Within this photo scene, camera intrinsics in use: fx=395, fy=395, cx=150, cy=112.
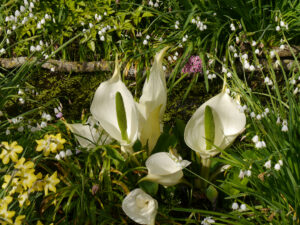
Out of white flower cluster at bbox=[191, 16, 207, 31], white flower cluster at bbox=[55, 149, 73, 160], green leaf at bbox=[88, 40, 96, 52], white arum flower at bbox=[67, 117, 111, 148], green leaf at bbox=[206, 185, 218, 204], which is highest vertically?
white flower cluster at bbox=[191, 16, 207, 31]

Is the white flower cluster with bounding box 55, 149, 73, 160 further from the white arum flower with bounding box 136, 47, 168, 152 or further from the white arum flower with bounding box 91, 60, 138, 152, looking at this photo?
the white arum flower with bounding box 136, 47, 168, 152

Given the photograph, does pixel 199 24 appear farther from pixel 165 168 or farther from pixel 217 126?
pixel 165 168

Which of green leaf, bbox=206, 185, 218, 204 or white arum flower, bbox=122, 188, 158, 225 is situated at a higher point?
white arum flower, bbox=122, 188, 158, 225

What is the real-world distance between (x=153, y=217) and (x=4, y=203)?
0.57m

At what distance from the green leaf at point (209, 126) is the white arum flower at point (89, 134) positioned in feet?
1.41

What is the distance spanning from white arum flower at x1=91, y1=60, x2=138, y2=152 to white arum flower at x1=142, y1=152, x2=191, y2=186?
15 centimetres

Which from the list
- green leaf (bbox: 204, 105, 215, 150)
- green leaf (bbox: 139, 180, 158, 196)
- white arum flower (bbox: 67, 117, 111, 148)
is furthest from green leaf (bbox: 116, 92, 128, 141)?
green leaf (bbox: 204, 105, 215, 150)

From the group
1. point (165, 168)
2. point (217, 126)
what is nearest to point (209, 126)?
point (217, 126)

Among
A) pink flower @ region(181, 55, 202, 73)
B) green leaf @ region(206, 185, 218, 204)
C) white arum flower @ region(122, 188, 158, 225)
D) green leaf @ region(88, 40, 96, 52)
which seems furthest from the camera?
green leaf @ region(88, 40, 96, 52)

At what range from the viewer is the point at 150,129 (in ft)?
5.83

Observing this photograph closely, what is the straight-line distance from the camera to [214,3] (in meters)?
2.34

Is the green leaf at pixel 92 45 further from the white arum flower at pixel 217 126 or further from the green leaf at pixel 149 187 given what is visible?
the green leaf at pixel 149 187

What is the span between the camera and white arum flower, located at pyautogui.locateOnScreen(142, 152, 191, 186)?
1.52 meters

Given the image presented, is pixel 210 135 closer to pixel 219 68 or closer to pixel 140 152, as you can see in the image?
pixel 140 152
